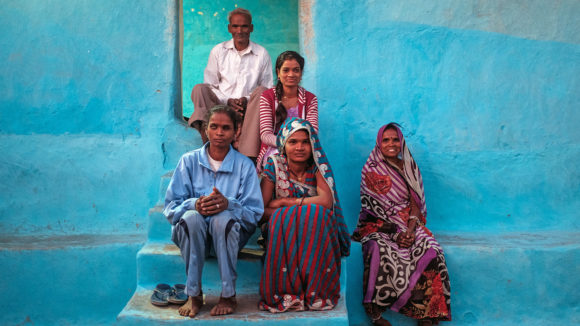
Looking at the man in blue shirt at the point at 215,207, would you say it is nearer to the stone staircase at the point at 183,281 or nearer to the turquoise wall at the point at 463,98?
the stone staircase at the point at 183,281

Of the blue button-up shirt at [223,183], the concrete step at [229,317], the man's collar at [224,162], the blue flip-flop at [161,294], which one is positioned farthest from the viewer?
the man's collar at [224,162]

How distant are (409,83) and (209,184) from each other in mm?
2215

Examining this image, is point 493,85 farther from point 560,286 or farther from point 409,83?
point 560,286

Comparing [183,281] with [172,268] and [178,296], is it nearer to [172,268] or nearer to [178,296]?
[172,268]

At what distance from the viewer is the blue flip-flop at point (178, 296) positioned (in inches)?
123

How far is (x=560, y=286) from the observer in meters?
3.95

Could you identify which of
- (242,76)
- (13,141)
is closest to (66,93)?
(13,141)

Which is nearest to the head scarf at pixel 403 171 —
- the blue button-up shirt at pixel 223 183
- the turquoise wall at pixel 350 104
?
the turquoise wall at pixel 350 104

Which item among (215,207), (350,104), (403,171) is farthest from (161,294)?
(350,104)

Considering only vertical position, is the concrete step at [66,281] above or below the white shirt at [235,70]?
below

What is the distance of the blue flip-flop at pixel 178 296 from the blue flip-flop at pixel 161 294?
1.0 inches

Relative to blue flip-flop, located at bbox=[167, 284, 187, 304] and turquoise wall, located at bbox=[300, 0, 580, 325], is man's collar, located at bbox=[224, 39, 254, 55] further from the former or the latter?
blue flip-flop, located at bbox=[167, 284, 187, 304]

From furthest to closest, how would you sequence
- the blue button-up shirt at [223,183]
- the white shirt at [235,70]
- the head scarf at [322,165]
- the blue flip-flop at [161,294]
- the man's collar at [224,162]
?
the white shirt at [235,70] < the head scarf at [322,165] < the man's collar at [224,162] < the blue button-up shirt at [223,183] < the blue flip-flop at [161,294]

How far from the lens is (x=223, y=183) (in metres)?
3.38
